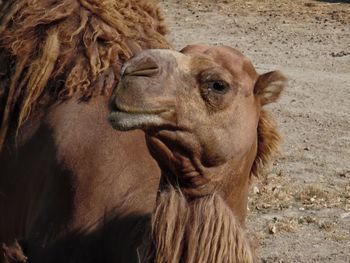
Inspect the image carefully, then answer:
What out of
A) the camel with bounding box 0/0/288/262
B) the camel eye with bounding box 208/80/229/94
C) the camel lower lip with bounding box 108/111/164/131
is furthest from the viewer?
the camel with bounding box 0/0/288/262

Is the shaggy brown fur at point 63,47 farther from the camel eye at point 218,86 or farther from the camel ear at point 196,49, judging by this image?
the camel eye at point 218,86

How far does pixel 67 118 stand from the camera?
4.17 metres

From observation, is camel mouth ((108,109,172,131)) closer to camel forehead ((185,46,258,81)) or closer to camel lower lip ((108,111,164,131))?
camel lower lip ((108,111,164,131))

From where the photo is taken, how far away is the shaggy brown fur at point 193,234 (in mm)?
3291

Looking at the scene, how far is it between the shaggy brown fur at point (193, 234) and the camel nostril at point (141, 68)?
392 millimetres

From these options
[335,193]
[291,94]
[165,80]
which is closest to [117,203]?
[165,80]

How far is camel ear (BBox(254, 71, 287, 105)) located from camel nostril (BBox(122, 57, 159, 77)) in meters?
0.44

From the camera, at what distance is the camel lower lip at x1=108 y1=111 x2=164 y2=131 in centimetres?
321

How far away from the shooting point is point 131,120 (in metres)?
3.21

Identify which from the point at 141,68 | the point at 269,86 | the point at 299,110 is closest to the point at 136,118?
the point at 141,68

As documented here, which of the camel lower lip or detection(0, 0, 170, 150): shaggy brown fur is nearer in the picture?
the camel lower lip

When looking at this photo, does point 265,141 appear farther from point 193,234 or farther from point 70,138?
point 70,138

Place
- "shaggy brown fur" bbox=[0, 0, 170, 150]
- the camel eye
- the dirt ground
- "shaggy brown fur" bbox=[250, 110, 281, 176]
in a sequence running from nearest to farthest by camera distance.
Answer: the camel eye, "shaggy brown fur" bbox=[250, 110, 281, 176], "shaggy brown fur" bbox=[0, 0, 170, 150], the dirt ground

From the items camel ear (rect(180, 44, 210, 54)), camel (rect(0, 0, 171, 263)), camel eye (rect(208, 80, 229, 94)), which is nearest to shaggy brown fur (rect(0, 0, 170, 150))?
camel (rect(0, 0, 171, 263))
